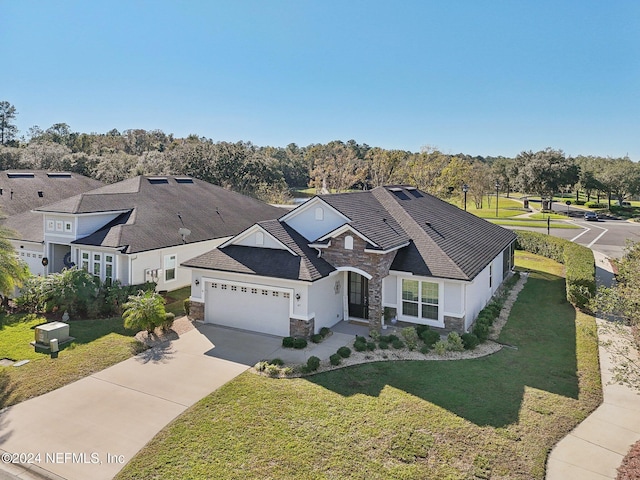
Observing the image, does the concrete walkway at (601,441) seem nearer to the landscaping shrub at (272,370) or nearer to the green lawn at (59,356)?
the landscaping shrub at (272,370)

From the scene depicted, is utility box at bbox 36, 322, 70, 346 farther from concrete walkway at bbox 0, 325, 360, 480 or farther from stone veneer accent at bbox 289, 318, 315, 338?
stone veneer accent at bbox 289, 318, 315, 338

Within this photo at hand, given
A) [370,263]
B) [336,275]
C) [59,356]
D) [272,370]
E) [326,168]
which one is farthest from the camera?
[326,168]

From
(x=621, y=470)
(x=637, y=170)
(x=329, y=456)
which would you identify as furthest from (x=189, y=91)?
(x=637, y=170)

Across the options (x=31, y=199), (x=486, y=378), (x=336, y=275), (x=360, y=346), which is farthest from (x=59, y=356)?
(x=31, y=199)

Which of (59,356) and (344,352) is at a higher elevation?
(344,352)

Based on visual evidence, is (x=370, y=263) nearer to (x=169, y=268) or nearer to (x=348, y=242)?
(x=348, y=242)

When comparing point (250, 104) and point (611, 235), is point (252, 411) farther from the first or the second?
point (611, 235)
